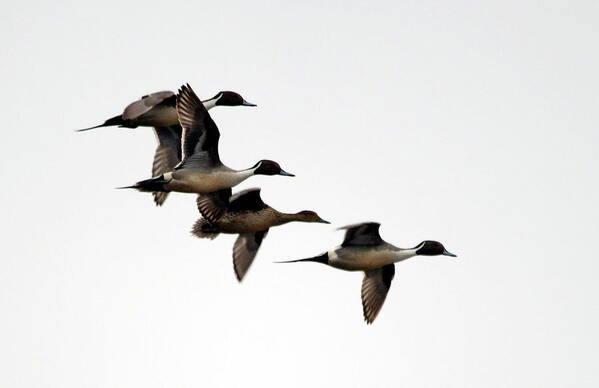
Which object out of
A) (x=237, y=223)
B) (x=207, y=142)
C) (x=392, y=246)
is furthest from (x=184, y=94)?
(x=392, y=246)

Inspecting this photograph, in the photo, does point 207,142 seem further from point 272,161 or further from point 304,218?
point 304,218

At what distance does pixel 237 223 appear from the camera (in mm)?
22266

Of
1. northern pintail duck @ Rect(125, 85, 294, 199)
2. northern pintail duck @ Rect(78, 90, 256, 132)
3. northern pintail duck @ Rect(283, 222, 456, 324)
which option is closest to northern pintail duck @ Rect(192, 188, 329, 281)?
northern pintail duck @ Rect(125, 85, 294, 199)

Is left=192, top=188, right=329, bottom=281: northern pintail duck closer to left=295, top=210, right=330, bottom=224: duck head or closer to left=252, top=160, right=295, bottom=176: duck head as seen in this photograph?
left=295, top=210, right=330, bottom=224: duck head

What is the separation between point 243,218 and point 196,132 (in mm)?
2083

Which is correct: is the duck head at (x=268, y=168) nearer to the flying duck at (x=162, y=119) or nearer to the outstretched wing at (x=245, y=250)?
the outstretched wing at (x=245, y=250)

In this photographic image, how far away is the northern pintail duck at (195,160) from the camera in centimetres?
2066

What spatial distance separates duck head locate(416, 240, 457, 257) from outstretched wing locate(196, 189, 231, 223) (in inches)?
135

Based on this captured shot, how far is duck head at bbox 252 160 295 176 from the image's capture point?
70.8 ft

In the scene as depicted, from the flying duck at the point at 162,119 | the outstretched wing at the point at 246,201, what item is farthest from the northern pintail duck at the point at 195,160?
the flying duck at the point at 162,119

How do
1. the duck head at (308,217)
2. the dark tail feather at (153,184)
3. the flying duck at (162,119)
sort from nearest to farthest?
1. the dark tail feather at (153,184)
2. the flying duck at (162,119)
3. the duck head at (308,217)

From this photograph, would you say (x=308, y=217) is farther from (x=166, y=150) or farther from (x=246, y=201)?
(x=166, y=150)

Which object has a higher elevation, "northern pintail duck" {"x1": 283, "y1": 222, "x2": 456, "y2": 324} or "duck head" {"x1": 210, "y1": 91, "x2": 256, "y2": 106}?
"duck head" {"x1": 210, "y1": 91, "x2": 256, "y2": 106}

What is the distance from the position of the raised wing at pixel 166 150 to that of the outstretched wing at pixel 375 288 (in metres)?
3.66
